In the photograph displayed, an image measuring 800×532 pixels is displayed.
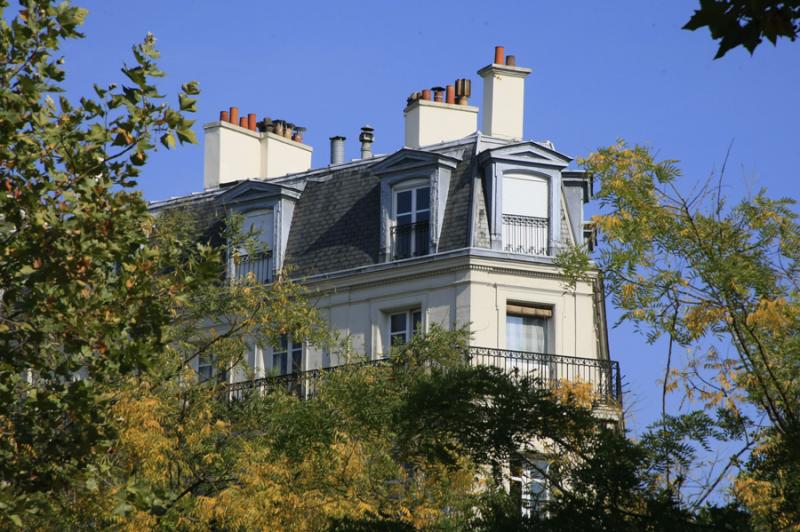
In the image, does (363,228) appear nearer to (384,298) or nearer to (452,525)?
(384,298)

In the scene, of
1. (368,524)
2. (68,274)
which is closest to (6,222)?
(68,274)

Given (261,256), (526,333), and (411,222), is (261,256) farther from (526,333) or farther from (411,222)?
(526,333)

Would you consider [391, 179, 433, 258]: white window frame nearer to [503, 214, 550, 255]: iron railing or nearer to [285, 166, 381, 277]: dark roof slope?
[285, 166, 381, 277]: dark roof slope

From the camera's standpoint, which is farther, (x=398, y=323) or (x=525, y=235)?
(x=398, y=323)

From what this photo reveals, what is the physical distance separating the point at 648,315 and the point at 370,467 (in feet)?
23.6

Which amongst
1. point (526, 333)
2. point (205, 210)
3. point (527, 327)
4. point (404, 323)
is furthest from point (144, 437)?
point (205, 210)

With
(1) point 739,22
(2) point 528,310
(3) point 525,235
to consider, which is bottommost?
(1) point 739,22

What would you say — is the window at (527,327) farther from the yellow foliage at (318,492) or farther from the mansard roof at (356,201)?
the yellow foliage at (318,492)

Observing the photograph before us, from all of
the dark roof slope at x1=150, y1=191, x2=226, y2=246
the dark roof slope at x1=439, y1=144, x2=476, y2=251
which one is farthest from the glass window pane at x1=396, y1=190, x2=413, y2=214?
the dark roof slope at x1=150, y1=191, x2=226, y2=246

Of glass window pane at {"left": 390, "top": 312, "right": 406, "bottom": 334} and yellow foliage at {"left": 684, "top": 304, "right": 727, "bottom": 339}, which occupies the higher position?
glass window pane at {"left": 390, "top": 312, "right": 406, "bottom": 334}

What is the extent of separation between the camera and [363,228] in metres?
33.8

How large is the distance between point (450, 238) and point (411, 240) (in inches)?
39.9

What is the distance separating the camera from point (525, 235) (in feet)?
106

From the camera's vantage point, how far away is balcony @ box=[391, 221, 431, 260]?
32594 mm
